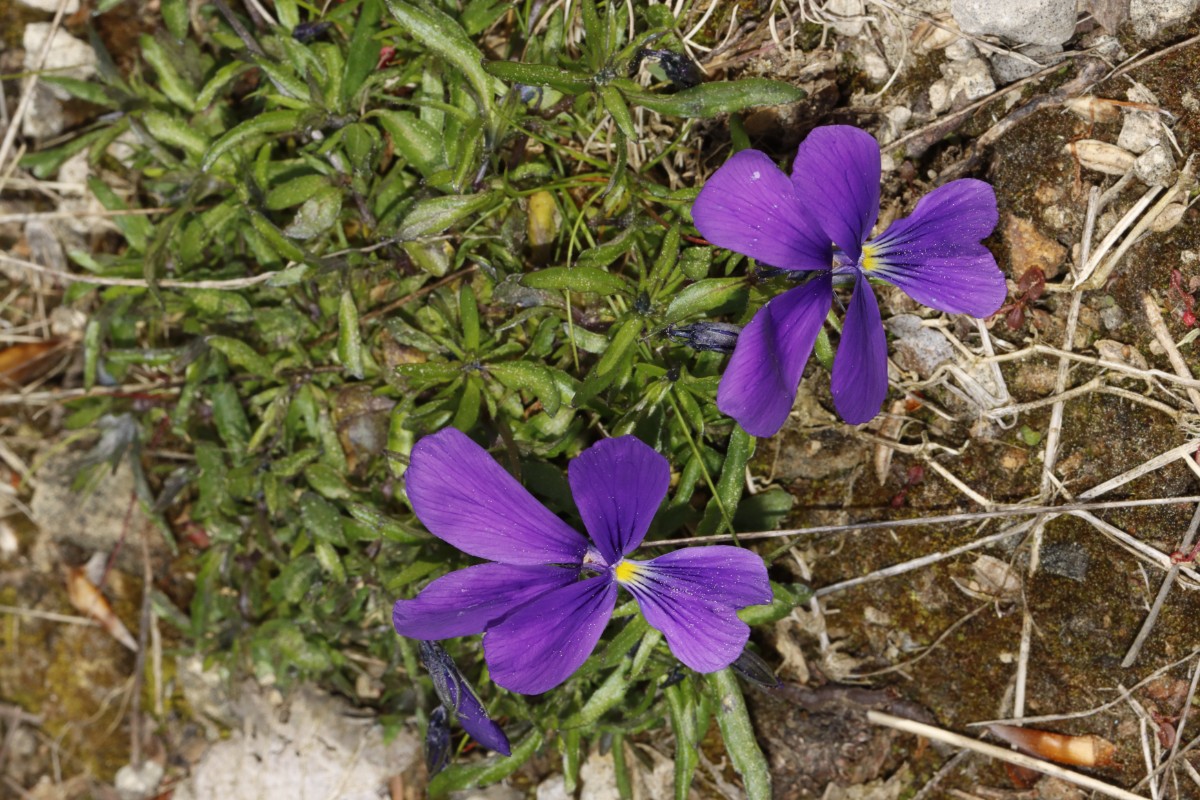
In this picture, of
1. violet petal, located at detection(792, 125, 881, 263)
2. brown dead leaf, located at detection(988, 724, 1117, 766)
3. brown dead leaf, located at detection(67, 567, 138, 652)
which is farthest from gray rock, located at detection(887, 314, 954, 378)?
brown dead leaf, located at detection(67, 567, 138, 652)

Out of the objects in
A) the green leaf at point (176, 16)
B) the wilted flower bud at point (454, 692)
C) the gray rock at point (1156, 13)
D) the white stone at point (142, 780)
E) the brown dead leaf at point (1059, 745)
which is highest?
the gray rock at point (1156, 13)

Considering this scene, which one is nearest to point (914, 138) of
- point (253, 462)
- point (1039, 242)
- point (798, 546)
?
point (1039, 242)

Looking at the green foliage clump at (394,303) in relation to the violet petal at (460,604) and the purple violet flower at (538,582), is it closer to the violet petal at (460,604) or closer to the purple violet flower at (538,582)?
the purple violet flower at (538,582)

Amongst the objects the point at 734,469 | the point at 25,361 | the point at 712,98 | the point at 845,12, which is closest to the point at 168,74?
the point at 25,361

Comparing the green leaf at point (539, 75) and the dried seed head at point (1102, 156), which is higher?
the dried seed head at point (1102, 156)

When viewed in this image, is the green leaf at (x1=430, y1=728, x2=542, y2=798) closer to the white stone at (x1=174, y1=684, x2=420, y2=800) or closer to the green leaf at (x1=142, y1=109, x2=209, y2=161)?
the white stone at (x1=174, y1=684, x2=420, y2=800)

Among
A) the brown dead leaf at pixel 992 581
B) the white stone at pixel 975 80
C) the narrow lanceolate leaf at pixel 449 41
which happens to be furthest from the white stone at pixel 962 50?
the brown dead leaf at pixel 992 581

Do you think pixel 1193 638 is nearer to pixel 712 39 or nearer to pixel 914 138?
pixel 914 138

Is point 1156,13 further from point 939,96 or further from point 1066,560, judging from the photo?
point 1066,560
